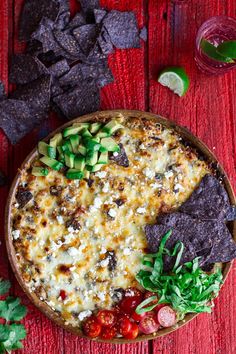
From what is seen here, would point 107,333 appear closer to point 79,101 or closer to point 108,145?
point 108,145

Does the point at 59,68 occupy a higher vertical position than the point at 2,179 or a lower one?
higher

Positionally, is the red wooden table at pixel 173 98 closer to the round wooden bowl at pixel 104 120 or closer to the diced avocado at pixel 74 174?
the round wooden bowl at pixel 104 120

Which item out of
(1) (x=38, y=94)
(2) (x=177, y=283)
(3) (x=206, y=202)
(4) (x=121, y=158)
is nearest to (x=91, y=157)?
(4) (x=121, y=158)

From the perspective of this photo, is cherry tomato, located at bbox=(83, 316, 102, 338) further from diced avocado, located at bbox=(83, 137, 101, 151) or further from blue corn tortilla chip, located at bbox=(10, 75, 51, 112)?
blue corn tortilla chip, located at bbox=(10, 75, 51, 112)

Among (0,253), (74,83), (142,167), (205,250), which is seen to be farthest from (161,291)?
(74,83)

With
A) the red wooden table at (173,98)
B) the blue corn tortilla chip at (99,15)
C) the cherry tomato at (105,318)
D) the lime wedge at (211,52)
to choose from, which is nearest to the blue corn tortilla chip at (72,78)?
the red wooden table at (173,98)
